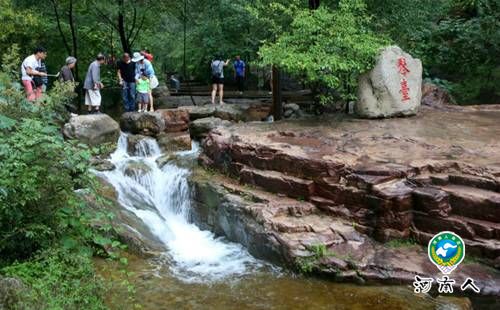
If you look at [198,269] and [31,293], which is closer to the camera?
[31,293]

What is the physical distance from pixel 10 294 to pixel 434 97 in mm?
11777

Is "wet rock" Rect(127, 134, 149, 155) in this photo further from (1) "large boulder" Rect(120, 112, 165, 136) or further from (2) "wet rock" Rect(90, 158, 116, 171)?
(2) "wet rock" Rect(90, 158, 116, 171)

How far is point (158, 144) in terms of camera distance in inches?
482

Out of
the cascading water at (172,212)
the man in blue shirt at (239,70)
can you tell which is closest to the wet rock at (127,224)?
the cascading water at (172,212)

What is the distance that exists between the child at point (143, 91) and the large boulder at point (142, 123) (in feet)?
1.83

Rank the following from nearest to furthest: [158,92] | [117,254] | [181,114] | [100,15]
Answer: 1. [117,254]
2. [181,114]
3. [100,15]
4. [158,92]

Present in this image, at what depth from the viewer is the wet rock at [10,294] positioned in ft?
13.2

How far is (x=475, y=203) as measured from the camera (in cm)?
678

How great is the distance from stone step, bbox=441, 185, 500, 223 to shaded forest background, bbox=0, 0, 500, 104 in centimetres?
387

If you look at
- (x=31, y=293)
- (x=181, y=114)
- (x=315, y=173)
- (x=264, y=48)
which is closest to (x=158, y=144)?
(x=181, y=114)

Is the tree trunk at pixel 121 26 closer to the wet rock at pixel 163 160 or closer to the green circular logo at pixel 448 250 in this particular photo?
the wet rock at pixel 163 160

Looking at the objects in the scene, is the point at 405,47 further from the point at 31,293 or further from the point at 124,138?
the point at 31,293

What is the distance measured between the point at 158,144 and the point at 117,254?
5.44m

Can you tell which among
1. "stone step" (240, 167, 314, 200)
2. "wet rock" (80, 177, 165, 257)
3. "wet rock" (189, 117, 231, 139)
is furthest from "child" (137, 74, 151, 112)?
"stone step" (240, 167, 314, 200)
